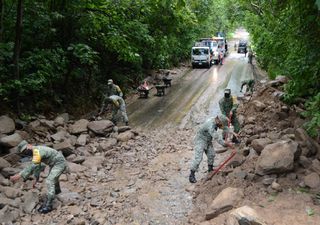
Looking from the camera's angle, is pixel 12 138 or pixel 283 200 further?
pixel 12 138

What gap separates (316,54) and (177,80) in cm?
1791

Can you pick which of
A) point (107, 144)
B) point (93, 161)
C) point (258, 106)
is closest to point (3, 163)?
point (93, 161)

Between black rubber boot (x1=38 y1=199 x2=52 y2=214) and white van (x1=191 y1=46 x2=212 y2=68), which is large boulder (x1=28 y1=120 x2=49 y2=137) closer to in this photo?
black rubber boot (x1=38 y1=199 x2=52 y2=214)

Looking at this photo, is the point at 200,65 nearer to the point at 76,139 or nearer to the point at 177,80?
the point at 177,80

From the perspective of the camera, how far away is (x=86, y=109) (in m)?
17.8

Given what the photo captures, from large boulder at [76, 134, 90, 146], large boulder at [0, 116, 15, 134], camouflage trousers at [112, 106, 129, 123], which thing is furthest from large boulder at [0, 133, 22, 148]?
camouflage trousers at [112, 106, 129, 123]

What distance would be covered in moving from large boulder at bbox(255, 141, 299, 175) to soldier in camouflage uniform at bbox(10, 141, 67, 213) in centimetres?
470

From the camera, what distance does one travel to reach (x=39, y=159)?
8.61m

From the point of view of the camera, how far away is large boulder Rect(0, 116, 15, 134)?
40.3ft

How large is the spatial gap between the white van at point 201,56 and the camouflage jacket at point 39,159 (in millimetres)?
25959

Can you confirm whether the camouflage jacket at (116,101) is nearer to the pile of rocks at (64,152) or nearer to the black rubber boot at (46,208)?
the pile of rocks at (64,152)

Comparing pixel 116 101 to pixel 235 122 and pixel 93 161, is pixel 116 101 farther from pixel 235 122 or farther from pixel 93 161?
pixel 235 122

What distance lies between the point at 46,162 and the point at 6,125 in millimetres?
4227

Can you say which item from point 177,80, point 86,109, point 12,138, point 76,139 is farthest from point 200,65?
point 12,138
